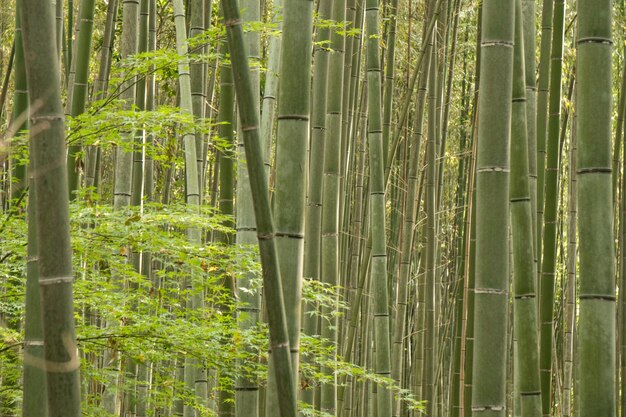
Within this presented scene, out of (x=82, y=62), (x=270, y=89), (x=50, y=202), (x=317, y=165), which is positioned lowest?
(x=50, y=202)

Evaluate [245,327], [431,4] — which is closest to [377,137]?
[245,327]

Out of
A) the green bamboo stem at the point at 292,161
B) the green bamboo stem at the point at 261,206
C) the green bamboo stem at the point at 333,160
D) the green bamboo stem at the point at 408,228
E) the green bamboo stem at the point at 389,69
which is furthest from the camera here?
the green bamboo stem at the point at 408,228

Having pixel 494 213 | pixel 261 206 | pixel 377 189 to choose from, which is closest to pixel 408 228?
pixel 377 189

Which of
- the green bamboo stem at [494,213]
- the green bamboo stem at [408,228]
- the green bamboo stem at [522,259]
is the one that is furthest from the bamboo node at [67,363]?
the green bamboo stem at [408,228]

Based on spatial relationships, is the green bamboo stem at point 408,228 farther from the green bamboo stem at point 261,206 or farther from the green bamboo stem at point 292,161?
the green bamboo stem at point 261,206

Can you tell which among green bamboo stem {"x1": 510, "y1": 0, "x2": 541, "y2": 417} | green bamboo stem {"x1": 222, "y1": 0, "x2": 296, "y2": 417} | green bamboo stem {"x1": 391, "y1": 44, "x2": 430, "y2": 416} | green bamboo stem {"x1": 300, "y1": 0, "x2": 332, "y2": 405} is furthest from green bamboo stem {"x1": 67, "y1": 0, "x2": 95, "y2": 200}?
green bamboo stem {"x1": 391, "y1": 44, "x2": 430, "y2": 416}

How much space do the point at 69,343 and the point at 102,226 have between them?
193 centimetres

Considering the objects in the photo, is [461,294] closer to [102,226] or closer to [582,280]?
[102,226]

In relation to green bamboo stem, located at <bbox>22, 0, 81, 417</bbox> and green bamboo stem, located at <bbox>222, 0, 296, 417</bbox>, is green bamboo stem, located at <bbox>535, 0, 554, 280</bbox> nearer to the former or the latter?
green bamboo stem, located at <bbox>222, 0, 296, 417</bbox>

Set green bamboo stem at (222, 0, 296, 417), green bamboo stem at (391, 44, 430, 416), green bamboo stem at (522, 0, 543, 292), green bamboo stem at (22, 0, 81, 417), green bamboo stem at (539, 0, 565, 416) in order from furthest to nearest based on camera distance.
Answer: green bamboo stem at (391, 44, 430, 416) < green bamboo stem at (539, 0, 565, 416) < green bamboo stem at (522, 0, 543, 292) < green bamboo stem at (222, 0, 296, 417) < green bamboo stem at (22, 0, 81, 417)

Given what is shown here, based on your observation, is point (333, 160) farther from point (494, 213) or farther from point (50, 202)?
point (50, 202)

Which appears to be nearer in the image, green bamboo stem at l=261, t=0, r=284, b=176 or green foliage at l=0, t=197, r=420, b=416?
green foliage at l=0, t=197, r=420, b=416

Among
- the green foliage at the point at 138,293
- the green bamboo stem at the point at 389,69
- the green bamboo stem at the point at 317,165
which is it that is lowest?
the green foliage at the point at 138,293

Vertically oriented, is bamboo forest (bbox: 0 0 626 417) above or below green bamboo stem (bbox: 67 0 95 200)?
below
